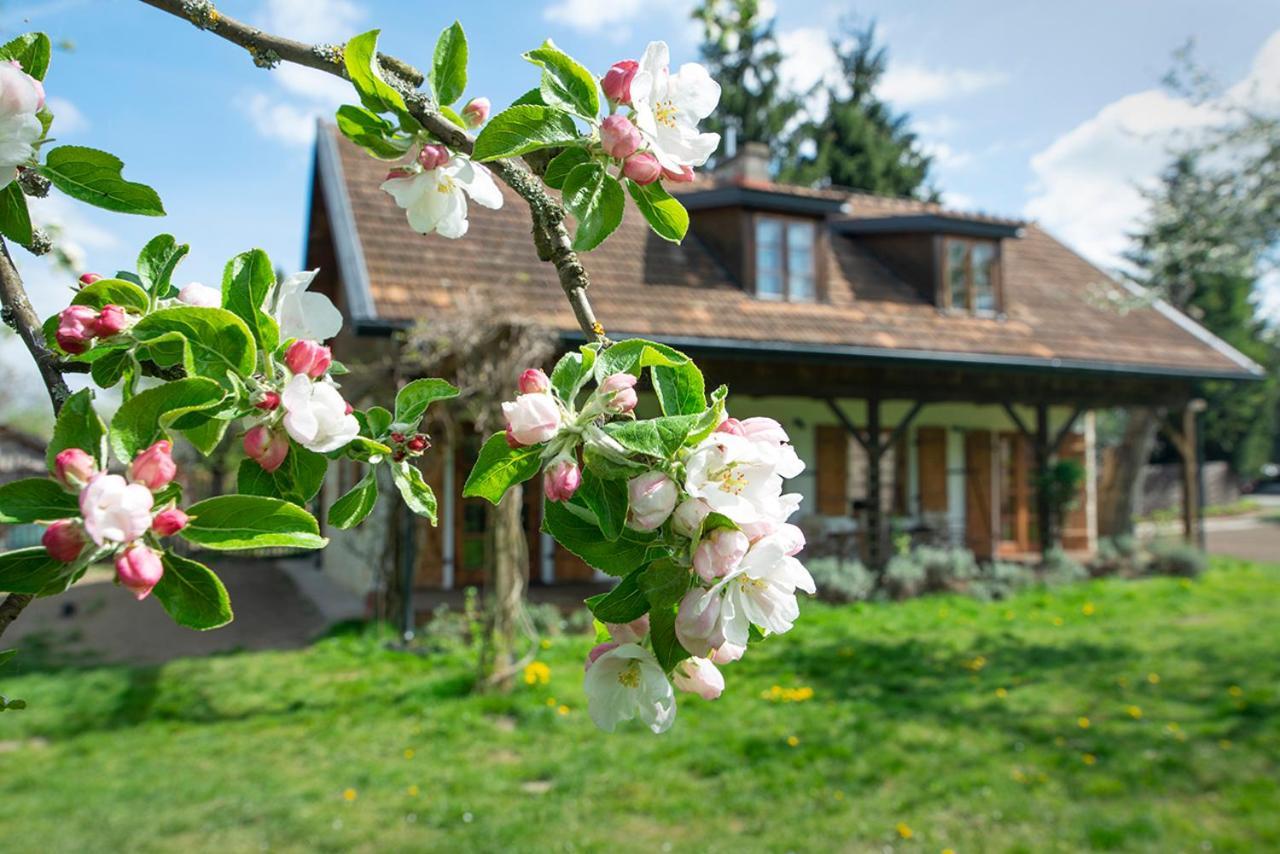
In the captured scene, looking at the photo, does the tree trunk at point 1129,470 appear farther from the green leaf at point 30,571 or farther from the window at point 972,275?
the green leaf at point 30,571

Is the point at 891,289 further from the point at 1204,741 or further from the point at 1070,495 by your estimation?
the point at 1204,741

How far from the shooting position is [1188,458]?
13547 millimetres

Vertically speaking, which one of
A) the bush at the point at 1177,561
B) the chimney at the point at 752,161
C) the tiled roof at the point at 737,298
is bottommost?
the bush at the point at 1177,561

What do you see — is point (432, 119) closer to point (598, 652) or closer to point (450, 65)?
point (450, 65)

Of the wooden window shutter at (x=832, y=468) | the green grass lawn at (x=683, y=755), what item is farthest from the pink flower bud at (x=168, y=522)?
the wooden window shutter at (x=832, y=468)

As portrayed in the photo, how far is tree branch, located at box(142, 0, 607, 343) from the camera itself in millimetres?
875

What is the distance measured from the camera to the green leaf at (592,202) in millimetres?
828

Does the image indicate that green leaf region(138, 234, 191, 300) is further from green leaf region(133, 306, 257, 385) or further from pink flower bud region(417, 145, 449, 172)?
pink flower bud region(417, 145, 449, 172)

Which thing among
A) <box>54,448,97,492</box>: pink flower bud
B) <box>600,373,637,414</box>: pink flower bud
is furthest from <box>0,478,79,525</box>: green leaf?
<box>600,373,637,414</box>: pink flower bud

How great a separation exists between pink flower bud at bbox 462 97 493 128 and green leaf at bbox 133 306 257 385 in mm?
336

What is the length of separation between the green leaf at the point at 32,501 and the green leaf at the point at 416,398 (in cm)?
30

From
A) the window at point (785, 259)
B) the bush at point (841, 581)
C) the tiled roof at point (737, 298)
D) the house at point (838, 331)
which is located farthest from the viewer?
the window at point (785, 259)

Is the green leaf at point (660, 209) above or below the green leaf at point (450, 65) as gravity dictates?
below

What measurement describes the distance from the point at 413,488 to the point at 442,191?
29 cm
